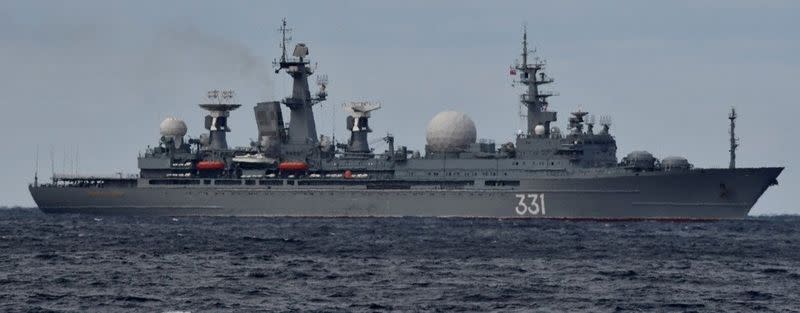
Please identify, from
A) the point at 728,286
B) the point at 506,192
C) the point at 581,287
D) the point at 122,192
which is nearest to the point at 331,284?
the point at 581,287

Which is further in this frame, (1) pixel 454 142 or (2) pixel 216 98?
(2) pixel 216 98

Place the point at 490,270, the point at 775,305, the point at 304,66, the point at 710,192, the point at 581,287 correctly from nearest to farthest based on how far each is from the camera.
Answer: the point at 775,305
the point at 581,287
the point at 490,270
the point at 710,192
the point at 304,66

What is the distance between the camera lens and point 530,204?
341 feet

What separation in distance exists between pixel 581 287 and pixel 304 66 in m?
74.5

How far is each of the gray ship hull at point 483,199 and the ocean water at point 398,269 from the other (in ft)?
38.9

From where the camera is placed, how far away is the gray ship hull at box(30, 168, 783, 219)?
331 ft

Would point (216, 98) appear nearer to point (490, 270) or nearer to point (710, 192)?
point (710, 192)

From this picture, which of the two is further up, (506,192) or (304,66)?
(304,66)

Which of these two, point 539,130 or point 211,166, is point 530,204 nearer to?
point 539,130

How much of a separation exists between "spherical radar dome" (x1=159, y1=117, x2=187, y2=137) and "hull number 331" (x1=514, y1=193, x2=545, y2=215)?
32556 mm

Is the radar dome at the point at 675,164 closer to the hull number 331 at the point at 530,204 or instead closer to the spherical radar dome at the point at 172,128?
the hull number 331 at the point at 530,204

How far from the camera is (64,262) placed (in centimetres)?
5728

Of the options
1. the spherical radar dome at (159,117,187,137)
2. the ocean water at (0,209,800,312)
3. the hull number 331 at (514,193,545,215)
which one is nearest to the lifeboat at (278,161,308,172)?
the spherical radar dome at (159,117,187,137)

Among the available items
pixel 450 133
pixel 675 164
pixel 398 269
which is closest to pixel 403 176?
pixel 450 133
